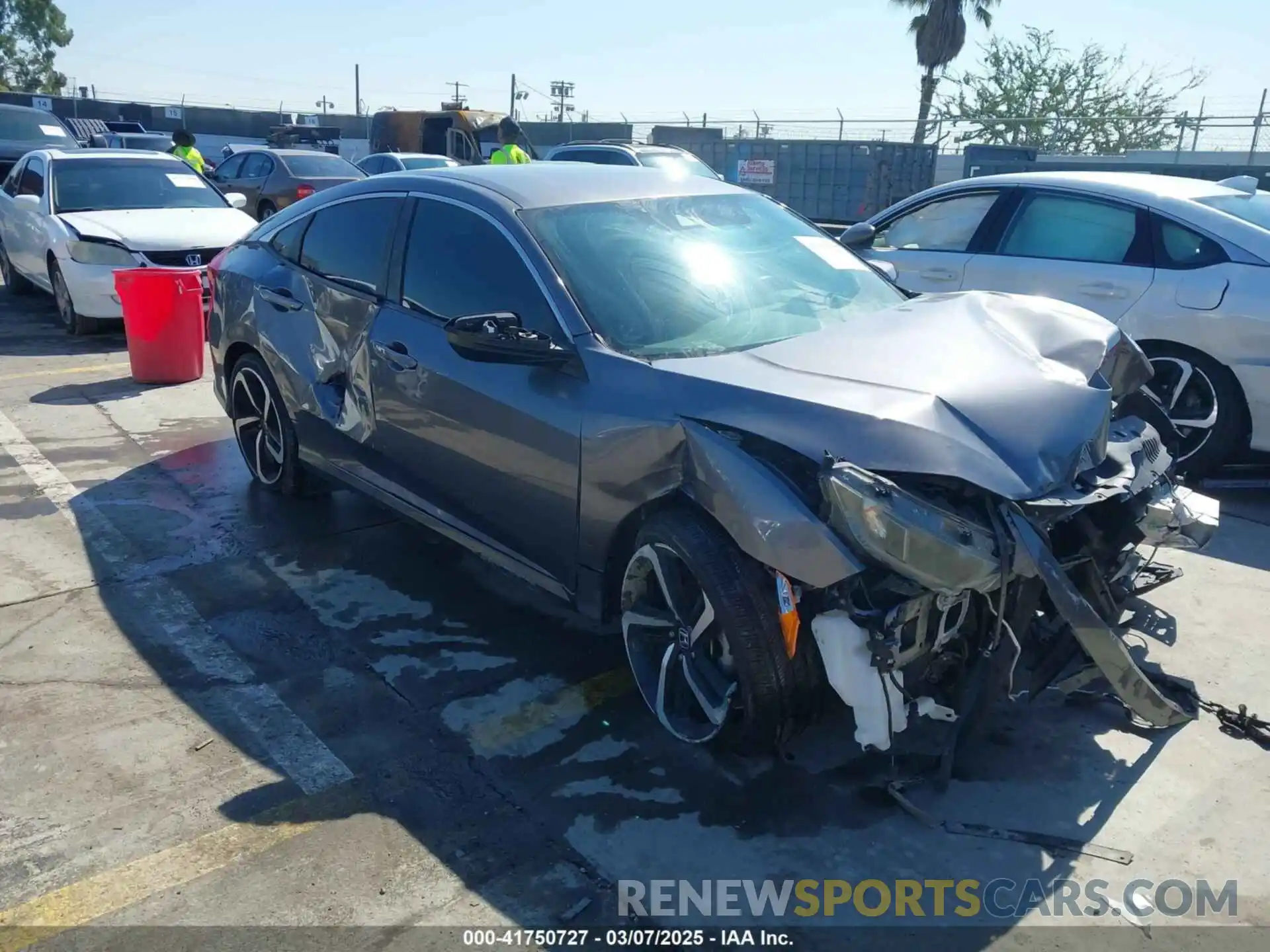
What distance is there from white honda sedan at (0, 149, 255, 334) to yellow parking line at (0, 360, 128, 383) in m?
0.98

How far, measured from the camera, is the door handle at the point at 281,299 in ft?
16.2

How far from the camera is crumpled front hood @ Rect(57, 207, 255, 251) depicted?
9125 mm

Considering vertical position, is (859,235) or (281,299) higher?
(859,235)

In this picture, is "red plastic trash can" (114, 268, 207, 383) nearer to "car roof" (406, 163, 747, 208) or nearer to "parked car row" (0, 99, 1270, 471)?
"parked car row" (0, 99, 1270, 471)

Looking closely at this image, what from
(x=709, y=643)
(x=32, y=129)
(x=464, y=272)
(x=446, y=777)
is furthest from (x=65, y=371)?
(x=32, y=129)

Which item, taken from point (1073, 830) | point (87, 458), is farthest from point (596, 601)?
point (87, 458)

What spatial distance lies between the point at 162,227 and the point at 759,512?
8.42 m

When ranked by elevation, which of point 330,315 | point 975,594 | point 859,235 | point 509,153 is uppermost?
point 509,153

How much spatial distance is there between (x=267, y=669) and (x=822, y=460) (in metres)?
2.31

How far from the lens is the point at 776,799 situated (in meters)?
3.10

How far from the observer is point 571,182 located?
4168mm

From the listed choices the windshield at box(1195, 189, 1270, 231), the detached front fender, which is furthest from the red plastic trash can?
the windshield at box(1195, 189, 1270, 231)

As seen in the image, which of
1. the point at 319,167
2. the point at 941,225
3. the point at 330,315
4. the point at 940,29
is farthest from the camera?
the point at 940,29

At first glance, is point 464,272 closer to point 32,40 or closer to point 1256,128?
point 1256,128
